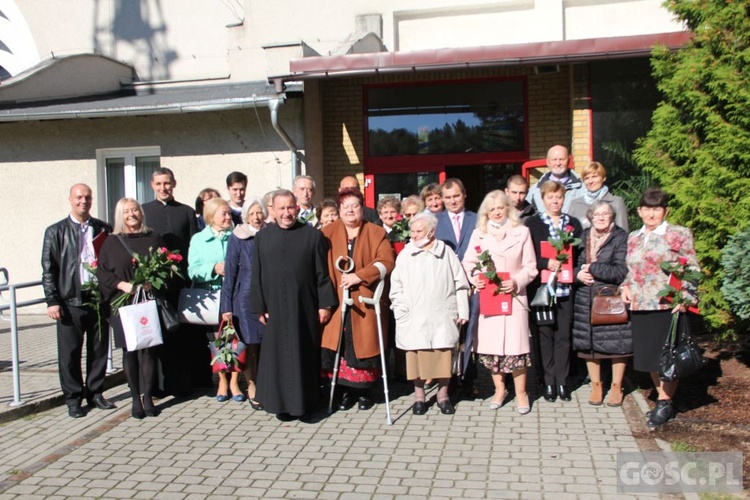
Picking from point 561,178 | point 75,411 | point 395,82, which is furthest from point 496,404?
point 395,82

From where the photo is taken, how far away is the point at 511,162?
1132 centimetres

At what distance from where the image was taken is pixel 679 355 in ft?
18.4

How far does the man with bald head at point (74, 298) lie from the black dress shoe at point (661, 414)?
4691 mm

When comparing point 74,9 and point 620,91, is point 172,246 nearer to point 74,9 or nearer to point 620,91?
point 620,91

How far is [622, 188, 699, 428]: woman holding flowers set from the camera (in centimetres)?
574

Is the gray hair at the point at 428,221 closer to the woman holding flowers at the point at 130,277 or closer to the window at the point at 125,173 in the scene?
the woman holding flowers at the point at 130,277

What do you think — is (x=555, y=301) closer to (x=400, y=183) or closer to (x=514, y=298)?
(x=514, y=298)

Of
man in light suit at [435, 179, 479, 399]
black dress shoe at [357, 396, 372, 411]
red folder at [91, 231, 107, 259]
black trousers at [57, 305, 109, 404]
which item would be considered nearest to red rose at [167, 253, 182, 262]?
red folder at [91, 231, 107, 259]

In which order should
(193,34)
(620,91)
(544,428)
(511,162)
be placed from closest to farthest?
(544,428)
(620,91)
(511,162)
(193,34)

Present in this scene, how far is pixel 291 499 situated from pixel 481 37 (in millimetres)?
9027

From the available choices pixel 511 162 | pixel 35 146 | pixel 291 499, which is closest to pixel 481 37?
pixel 511 162

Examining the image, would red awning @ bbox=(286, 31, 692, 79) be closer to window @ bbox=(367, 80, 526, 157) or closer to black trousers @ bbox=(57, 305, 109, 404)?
window @ bbox=(367, 80, 526, 157)

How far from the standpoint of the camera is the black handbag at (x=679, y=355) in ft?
18.2

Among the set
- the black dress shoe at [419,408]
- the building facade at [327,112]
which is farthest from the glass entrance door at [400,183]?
the black dress shoe at [419,408]
